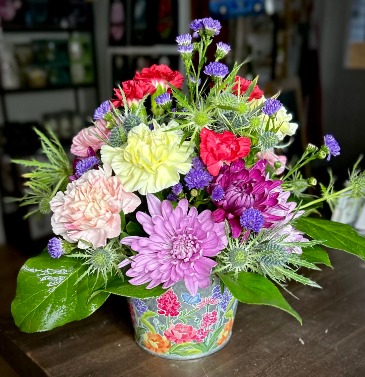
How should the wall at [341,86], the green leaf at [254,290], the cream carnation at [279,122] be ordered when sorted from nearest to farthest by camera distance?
the green leaf at [254,290] < the cream carnation at [279,122] < the wall at [341,86]

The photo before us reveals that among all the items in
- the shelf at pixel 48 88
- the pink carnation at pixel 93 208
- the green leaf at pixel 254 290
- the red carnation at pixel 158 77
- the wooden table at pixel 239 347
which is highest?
the red carnation at pixel 158 77

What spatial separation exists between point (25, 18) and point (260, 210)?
9.06 feet

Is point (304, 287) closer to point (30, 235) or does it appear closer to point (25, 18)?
point (30, 235)

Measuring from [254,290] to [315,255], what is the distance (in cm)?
14

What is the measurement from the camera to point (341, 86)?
325 cm

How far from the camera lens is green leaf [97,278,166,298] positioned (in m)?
0.68

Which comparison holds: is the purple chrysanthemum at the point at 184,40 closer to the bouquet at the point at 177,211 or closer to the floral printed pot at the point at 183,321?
the bouquet at the point at 177,211

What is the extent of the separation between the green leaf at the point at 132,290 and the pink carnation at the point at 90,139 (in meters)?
0.22

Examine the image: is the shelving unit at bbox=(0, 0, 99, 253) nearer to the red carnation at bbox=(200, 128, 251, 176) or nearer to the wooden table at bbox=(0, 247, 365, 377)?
→ the wooden table at bbox=(0, 247, 365, 377)

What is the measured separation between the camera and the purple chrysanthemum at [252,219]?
2.11 ft

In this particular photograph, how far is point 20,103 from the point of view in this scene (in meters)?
3.13

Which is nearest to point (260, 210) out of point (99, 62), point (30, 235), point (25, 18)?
point (30, 235)

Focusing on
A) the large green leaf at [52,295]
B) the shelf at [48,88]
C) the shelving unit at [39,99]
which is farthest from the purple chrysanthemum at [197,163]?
the shelf at [48,88]

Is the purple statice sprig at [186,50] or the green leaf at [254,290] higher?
the purple statice sprig at [186,50]
